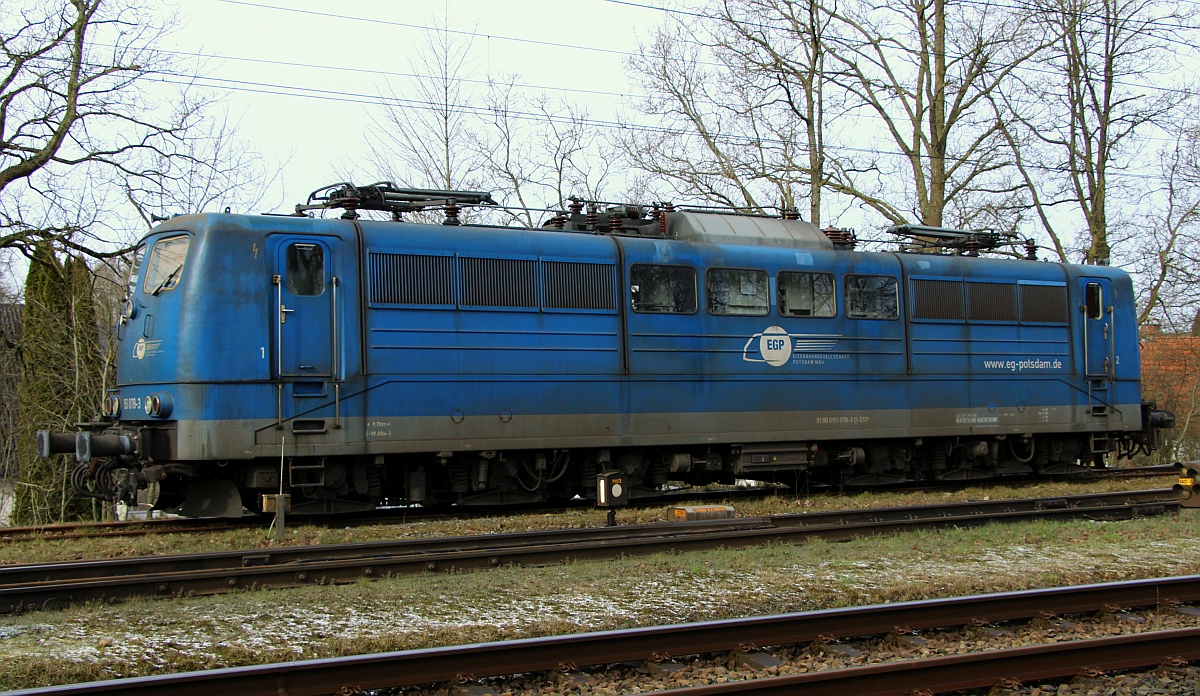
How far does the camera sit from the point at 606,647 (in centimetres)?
611

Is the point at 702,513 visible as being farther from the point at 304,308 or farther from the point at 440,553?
the point at 304,308

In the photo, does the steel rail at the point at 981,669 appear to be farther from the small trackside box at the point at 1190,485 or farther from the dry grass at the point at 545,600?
the small trackside box at the point at 1190,485

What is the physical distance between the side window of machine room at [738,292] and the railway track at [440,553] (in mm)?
3268

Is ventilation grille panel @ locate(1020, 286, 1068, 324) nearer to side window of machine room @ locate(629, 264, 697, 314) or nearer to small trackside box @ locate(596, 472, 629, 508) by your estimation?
side window of machine room @ locate(629, 264, 697, 314)

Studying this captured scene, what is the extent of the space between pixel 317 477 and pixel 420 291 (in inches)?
98.5

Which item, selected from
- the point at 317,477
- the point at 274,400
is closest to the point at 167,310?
the point at 274,400

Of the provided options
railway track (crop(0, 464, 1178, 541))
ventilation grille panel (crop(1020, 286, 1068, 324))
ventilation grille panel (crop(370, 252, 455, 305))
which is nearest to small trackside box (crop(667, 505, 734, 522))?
railway track (crop(0, 464, 1178, 541))

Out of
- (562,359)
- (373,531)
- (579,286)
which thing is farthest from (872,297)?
(373,531)

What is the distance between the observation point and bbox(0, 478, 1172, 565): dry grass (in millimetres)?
10367

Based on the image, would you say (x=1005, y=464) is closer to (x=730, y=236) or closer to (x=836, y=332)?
(x=836, y=332)

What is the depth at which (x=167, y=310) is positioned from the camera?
11125 millimetres

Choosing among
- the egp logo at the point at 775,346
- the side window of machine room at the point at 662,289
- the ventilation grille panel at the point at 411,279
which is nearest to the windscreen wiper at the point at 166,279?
the ventilation grille panel at the point at 411,279

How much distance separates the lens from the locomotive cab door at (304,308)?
11250 mm

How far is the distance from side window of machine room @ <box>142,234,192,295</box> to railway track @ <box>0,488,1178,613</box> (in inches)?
139
